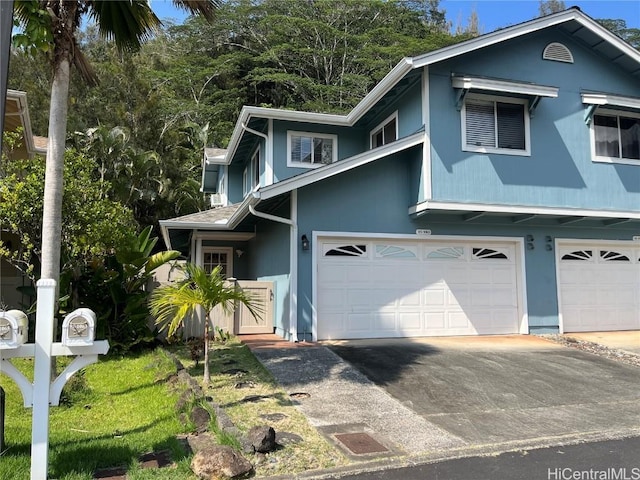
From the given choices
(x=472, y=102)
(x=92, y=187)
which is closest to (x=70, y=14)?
(x=92, y=187)

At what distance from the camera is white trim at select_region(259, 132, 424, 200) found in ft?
31.9

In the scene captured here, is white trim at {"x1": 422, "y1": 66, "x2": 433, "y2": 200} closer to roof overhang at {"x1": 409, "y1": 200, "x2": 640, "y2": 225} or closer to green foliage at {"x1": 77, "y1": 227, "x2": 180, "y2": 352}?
roof overhang at {"x1": 409, "y1": 200, "x2": 640, "y2": 225}

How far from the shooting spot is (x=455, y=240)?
451 inches

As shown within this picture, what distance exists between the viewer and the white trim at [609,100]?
37.7ft

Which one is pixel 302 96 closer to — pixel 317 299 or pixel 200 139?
pixel 200 139

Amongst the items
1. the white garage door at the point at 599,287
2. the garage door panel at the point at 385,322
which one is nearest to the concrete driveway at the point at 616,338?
the white garage door at the point at 599,287

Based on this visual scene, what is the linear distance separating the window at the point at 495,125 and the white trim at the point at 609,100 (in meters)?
1.67

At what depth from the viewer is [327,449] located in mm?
4730

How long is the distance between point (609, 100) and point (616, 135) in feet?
3.81

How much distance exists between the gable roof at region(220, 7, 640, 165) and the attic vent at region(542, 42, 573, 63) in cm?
48

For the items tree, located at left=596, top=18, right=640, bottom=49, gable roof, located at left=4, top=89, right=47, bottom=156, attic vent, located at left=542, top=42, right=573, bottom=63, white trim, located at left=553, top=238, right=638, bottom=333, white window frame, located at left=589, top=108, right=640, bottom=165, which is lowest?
white trim, located at left=553, top=238, right=638, bottom=333

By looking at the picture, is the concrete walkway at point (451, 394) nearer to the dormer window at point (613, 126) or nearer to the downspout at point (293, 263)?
the downspout at point (293, 263)

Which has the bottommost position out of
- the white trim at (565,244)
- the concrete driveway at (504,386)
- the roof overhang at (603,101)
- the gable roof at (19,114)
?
the concrete driveway at (504,386)

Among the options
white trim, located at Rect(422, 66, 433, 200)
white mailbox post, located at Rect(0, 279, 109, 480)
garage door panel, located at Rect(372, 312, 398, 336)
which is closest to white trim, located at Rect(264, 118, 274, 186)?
white trim, located at Rect(422, 66, 433, 200)
